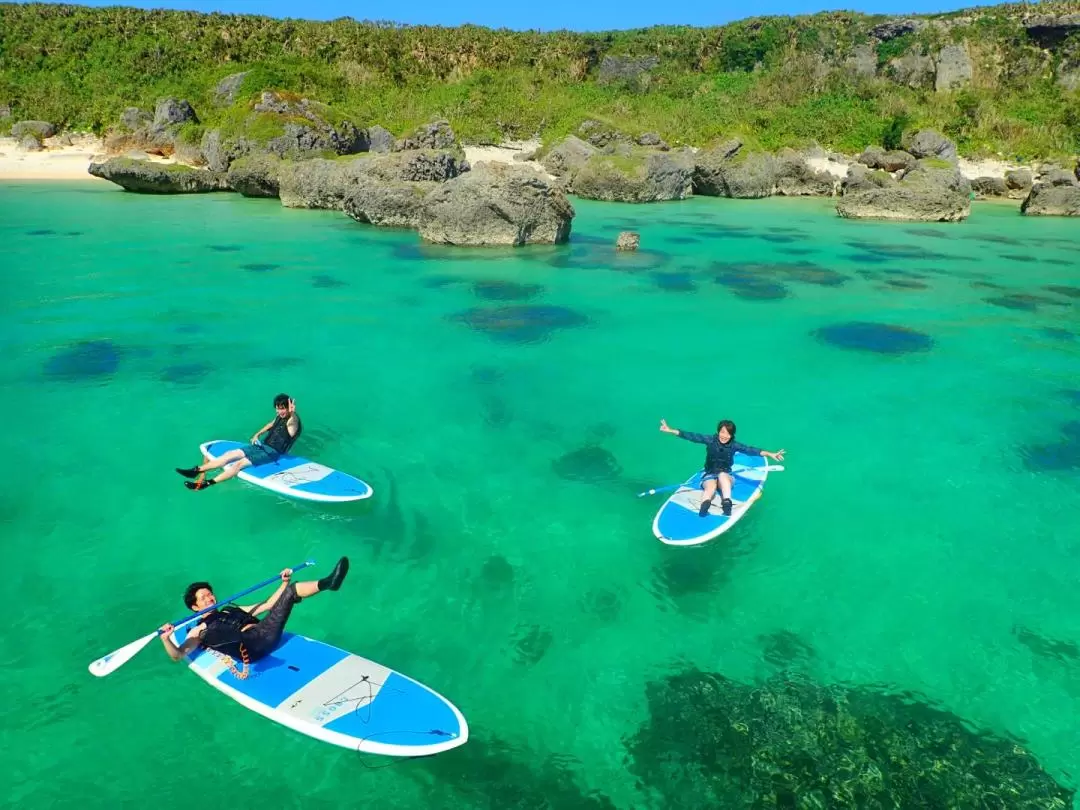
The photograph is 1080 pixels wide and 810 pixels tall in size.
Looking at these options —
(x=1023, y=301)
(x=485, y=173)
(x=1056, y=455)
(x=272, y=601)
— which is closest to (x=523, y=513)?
(x=272, y=601)

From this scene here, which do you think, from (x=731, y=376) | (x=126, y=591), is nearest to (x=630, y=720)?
(x=126, y=591)

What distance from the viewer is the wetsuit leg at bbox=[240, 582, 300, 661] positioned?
6828 millimetres

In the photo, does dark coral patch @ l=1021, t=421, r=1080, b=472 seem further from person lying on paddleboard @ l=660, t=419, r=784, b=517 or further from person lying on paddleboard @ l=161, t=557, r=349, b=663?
person lying on paddleboard @ l=161, t=557, r=349, b=663

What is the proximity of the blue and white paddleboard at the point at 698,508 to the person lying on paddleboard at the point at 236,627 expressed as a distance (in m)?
4.23

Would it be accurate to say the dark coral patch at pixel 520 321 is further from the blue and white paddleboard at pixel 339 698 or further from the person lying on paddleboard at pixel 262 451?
the blue and white paddleboard at pixel 339 698

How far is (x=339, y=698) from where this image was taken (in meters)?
6.47

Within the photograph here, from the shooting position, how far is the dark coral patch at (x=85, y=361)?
14.8 m

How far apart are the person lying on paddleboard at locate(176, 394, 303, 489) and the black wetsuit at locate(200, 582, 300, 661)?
3.65 meters

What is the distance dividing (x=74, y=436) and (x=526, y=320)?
35.1 ft

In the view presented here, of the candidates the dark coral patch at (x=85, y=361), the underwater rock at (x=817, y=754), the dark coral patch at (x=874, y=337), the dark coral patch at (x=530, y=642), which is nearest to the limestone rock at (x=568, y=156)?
the dark coral patch at (x=874, y=337)

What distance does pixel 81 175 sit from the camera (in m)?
45.6

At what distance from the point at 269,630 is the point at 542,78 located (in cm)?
6488

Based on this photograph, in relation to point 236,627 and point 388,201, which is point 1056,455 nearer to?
point 236,627

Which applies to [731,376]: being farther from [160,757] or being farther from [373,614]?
[160,757]
